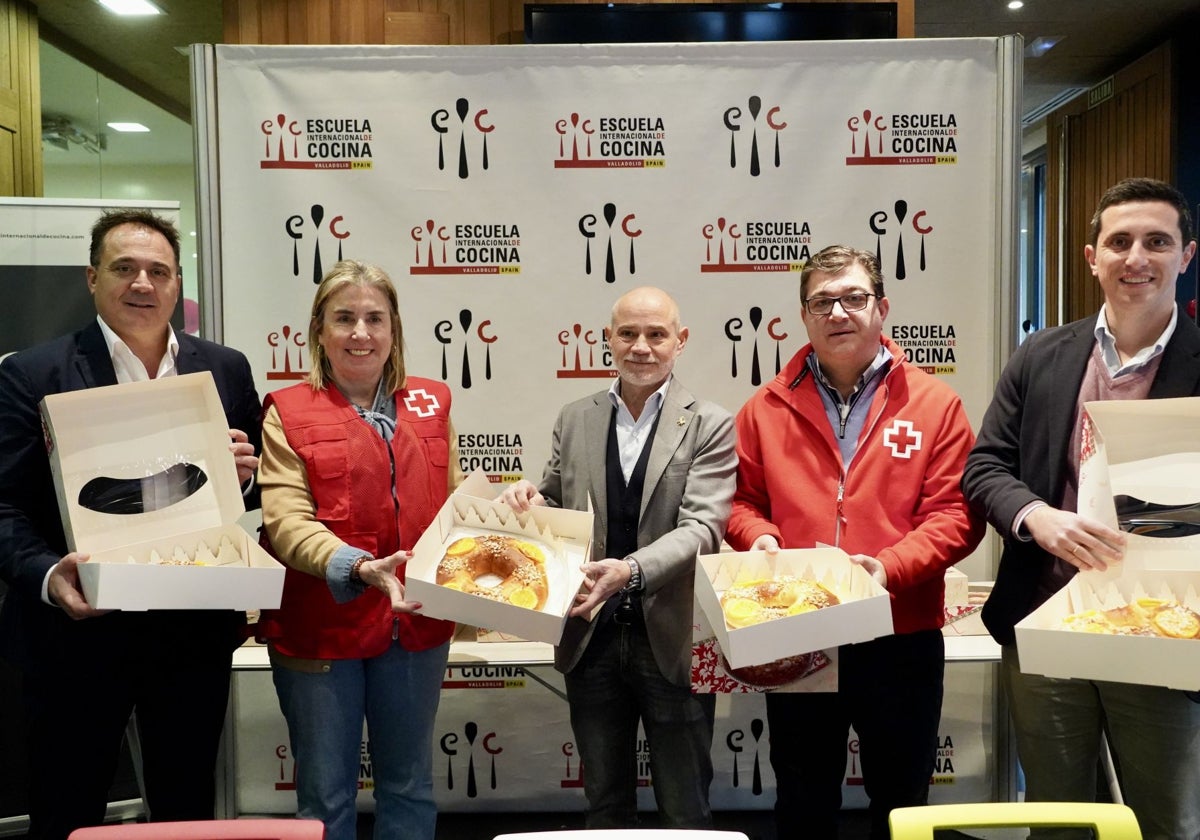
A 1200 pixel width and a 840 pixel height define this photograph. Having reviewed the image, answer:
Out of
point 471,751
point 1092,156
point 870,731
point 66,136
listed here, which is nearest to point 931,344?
point 870,731

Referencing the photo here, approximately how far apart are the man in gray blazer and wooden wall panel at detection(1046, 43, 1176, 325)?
6.66 meters

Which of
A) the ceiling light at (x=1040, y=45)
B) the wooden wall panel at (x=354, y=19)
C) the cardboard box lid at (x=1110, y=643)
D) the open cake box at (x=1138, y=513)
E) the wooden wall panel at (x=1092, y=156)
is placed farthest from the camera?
the wooden wall panel at (x=1092, y=156)

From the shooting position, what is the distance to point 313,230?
3.39 meters

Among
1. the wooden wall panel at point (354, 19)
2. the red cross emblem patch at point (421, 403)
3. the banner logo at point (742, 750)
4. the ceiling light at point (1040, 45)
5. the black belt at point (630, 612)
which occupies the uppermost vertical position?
the ceiling light at point (1040, 45)

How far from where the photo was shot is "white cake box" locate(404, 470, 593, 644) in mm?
2020

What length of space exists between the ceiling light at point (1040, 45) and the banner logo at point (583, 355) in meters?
5.47

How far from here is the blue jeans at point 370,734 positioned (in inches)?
88.6

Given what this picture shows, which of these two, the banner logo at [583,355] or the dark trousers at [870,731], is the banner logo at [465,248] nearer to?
the banner logo at [583,355]

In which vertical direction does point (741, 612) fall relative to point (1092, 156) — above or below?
below

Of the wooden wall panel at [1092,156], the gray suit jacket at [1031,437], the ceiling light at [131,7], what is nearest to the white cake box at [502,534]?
the gray suit jacket at [1031,437]

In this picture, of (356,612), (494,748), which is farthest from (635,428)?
(494,748)

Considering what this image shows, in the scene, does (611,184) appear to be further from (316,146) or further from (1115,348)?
(1115,348)

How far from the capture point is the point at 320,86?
3375 millimetres

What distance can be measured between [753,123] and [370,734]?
2.44 m
